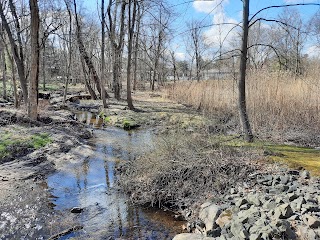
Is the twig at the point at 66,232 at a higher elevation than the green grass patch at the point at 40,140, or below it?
below

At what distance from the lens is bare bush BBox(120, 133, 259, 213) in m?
4.82

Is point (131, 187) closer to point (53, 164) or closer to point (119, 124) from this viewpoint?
point (53, 164)

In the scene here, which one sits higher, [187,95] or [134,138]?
[187,95]

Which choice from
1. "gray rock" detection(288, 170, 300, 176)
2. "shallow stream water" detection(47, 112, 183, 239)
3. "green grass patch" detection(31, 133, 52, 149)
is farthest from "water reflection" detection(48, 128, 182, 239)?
"gray rock" detection(288, 170, 300, 176)

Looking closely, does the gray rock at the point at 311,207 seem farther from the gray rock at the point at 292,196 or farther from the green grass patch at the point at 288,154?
the green grass patch at the point at 288,154

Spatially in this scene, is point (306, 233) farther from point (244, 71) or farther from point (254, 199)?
point (244, 71)

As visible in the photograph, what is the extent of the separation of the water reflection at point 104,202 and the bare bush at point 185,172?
0.29 meters

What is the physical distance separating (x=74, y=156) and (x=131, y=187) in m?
2.79

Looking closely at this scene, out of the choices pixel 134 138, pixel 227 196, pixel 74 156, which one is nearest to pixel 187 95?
pixel 134 138

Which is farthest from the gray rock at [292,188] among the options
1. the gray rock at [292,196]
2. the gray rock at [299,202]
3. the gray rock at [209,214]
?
the gray rock at [209,214]

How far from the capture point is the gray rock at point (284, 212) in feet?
10.9

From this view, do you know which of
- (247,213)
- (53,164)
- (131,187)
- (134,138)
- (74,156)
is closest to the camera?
(247,213)

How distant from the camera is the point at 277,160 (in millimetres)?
5184

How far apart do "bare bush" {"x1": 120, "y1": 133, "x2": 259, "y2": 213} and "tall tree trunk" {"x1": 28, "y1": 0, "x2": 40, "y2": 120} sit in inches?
235
